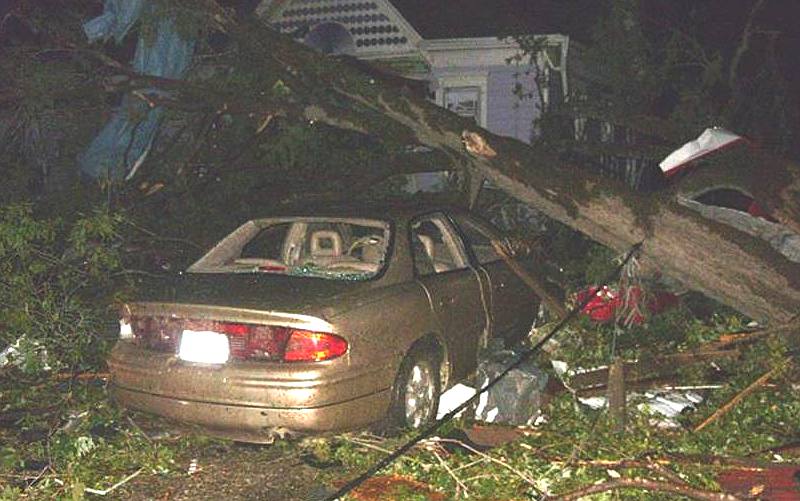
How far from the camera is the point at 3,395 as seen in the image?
7285 mm

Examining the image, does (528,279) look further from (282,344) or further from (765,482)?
(765,482)

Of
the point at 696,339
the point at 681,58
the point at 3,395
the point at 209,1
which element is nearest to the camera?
the point at 3,395

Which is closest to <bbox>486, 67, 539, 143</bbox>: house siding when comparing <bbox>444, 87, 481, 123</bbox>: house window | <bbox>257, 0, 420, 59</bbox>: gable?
<bbox>444, 87, 481, 123</bbox>: house window

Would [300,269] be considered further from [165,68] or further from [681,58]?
[681,58]

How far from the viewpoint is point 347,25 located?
58.7 ft

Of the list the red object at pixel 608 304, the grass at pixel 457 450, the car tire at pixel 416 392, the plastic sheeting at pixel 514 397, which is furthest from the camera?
the red object at pixel 608 304

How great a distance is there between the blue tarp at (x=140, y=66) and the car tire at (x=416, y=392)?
6.91 meters

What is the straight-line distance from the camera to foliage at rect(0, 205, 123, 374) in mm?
7590

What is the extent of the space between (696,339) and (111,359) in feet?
14.7

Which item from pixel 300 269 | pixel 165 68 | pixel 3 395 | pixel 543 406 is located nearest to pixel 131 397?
pixel 300 269

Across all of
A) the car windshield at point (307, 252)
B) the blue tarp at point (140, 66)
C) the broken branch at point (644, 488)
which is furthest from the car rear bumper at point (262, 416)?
the blue tarp at point (140, 66)

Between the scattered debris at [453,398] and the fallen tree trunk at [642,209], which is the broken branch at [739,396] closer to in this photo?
the fallen tree trunk at [642,209]

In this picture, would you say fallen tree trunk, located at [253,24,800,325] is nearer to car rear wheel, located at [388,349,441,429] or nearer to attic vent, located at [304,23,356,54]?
car rear wheel, located at [388,349,441,429]

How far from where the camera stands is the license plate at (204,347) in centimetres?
545
